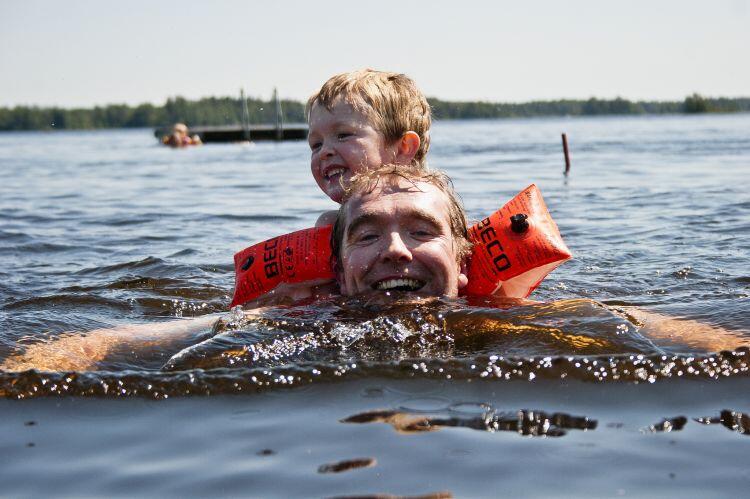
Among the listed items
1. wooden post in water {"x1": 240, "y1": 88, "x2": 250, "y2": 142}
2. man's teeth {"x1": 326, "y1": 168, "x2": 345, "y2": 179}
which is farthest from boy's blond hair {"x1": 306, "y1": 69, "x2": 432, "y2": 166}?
wooden post in water {"x1": 240, "y1": 88, "x2": 250, "y2": 142}

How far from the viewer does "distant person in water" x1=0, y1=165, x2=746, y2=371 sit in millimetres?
4375

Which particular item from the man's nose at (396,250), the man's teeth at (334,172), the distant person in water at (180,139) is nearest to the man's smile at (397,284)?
the man's nose at (396,250)

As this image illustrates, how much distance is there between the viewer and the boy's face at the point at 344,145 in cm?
555

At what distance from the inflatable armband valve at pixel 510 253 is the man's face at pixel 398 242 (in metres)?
0.55

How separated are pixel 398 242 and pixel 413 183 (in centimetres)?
39

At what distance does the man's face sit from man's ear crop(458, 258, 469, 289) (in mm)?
325

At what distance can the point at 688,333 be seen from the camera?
14.5 ft

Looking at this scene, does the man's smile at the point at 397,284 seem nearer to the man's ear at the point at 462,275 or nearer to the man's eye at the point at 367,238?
the man's eye at the point at 367,238

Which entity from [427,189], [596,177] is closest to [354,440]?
[427,189]

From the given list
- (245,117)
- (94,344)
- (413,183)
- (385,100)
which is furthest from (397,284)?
(245,117)

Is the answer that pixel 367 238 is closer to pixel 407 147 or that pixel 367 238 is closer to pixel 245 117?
pixel 407 147

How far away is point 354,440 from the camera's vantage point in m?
2.93

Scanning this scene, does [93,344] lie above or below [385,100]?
below

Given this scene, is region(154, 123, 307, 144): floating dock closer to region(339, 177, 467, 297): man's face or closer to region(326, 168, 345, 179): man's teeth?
region(326, 168, 345, 179): man's teeth
